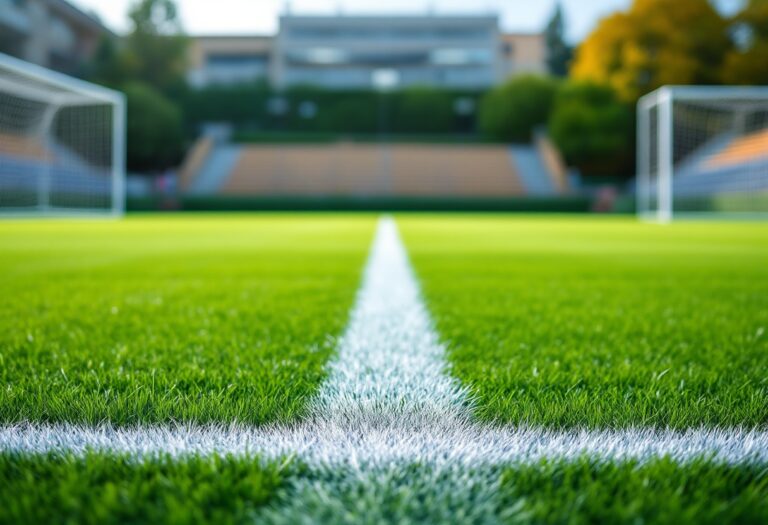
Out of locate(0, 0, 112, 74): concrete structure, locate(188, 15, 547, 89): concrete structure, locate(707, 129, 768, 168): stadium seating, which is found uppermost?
locate(188, 15, 547, 89): concrete structure

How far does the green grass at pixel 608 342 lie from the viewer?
1161 mm

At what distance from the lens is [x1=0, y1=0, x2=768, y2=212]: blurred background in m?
29.2

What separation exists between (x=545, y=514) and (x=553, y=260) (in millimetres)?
4203

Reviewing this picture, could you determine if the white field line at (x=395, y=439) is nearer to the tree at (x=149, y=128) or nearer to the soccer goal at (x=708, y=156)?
the soccer goal at (x=708, y=156)

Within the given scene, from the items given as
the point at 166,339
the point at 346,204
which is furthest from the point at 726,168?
the point at 166,339

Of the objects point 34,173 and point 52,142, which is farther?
point 52,142

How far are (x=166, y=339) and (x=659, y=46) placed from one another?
33976 mm

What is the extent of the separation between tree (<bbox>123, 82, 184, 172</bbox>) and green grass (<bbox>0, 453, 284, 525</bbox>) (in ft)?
103

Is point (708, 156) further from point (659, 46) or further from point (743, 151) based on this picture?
point (659, 46)

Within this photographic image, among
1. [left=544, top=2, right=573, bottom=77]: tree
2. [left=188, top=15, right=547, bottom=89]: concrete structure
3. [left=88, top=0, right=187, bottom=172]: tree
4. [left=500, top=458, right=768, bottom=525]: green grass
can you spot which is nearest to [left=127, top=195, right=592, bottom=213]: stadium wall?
[left=88, top=0, right=187, bottom=172]: tree

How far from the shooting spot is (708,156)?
22719 millimetres

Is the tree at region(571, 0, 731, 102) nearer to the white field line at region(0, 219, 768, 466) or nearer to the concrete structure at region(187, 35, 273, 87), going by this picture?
the concrete structure at region(187, 35, 273, 87)

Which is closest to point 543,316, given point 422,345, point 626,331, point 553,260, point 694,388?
point 626,331

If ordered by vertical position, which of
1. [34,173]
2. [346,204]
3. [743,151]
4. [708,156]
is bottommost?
[346,204]
